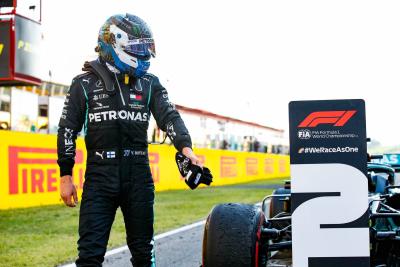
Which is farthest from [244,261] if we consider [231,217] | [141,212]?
[141,212]

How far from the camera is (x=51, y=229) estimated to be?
31.1ft

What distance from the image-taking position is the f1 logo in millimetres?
3434

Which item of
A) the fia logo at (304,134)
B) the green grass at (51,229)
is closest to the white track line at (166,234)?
the green grass at (51,229)

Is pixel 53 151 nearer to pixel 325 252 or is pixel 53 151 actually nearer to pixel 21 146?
pixel 21 146

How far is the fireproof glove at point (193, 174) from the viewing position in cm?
359

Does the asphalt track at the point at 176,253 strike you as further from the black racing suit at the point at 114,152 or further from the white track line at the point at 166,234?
the black racing suit at the point at 114,152

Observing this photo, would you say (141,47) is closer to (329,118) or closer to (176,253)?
(329,118)

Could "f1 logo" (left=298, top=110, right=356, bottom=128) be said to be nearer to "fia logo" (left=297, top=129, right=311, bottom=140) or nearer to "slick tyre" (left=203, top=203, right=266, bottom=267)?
"fia logo" (left=297, top=129, right=311, bottom=140)

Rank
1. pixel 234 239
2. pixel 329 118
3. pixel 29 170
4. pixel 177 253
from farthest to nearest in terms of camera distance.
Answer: pixel 29 170 < pixel 177 253 < pixel 234 239 < pixel 329 118

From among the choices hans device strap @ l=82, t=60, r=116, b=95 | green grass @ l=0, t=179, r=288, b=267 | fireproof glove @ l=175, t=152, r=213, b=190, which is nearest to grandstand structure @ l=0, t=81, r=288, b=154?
green grass @ l=0, t=179, r=288, b=267

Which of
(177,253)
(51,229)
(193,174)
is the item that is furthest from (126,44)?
(51,229)

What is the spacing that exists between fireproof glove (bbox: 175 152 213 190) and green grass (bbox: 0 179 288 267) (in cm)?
318

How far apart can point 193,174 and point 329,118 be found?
0.74 m

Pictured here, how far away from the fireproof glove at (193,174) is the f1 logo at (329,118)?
0.57 meters
